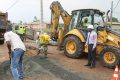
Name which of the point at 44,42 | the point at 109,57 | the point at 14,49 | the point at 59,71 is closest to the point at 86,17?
the point at 44,42

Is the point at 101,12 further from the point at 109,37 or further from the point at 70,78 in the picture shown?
the point at 70,78

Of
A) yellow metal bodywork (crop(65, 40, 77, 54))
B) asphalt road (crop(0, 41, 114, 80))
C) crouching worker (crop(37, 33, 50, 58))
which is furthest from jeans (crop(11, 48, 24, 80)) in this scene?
yellow metal bodywork (crop(65, 40, 77, 54))

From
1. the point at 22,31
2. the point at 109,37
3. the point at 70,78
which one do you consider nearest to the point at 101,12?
the point at 109,37

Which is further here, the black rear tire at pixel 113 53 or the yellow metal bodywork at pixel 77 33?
the yellow metal bodywork at pixel 77 33

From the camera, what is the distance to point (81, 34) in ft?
48.3

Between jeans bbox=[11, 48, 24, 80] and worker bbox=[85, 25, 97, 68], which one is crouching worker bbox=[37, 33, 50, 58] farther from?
jeans bbox=[11, 48, 24, 80]

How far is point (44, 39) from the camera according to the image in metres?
15.0

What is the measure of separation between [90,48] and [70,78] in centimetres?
297

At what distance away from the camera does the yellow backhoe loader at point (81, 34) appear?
1317 centimetres

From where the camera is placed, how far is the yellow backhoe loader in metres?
13.2

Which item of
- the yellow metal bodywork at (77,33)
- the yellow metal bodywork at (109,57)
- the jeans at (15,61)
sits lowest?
the yellow metal bodywork at (109,57)

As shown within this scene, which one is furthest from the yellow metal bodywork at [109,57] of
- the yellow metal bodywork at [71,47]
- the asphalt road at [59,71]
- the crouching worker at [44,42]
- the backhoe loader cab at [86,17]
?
the crouching worker at [44,42]

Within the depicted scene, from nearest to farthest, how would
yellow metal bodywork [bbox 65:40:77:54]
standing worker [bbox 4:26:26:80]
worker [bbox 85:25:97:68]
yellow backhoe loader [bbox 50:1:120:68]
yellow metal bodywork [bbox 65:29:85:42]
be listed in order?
standing worker [bbox 4:26:26:80] < worker [bbox 85:25:97:68] < yellow backhoe loader [bbox 50:1:120:68] < yellow metal bodywork [bbox 65:29:85:42] < yellow metal bodywork [bbox 65:40:77:54]

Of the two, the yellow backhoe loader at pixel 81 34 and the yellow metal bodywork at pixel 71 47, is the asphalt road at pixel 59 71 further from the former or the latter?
the yellow metal bodywork at pixel 71 47
